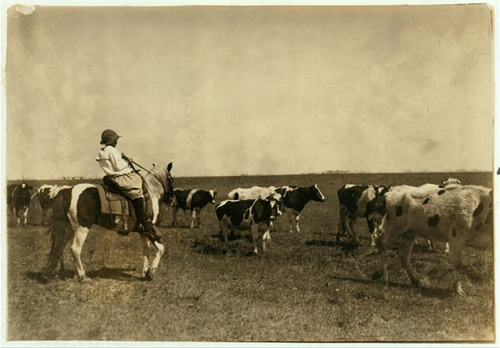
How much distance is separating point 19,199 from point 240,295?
3584 millimetres

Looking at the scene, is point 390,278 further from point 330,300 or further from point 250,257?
point 250,257

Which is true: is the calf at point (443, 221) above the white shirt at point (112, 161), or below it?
below

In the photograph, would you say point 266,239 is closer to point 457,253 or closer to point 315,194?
point 315,194

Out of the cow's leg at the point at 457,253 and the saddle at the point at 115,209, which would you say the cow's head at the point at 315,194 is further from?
the saddle at the point at 115,209

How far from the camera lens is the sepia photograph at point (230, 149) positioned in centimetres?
684

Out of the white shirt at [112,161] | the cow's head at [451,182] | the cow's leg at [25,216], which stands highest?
the white shirt at [112,161]

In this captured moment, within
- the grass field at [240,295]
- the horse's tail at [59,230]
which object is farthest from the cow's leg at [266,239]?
the horse's tail at [59,230]

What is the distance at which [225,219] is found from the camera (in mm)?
7965

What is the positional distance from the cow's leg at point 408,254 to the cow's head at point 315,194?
4.68ft

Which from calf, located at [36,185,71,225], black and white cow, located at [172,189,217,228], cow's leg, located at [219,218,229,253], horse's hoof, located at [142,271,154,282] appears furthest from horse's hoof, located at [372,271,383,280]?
calf, located at [36,185,71,225]

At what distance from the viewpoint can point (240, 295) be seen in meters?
6.82

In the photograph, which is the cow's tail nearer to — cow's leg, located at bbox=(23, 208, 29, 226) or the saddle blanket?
the saddle blanket

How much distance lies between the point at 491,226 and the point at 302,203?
9.24 ft

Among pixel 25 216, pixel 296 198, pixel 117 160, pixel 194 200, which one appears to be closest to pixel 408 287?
pixel 296 198
